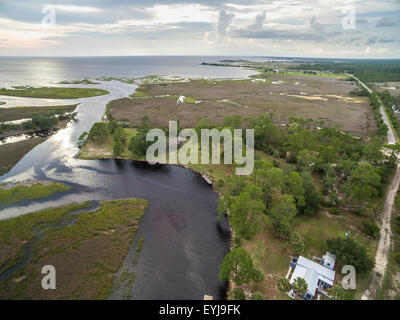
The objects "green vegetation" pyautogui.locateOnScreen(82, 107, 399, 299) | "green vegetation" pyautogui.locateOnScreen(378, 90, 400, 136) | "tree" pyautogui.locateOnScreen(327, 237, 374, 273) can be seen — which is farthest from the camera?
"green vegetation" pyautogui.locateOnScreen(378, 90, 400, 136)

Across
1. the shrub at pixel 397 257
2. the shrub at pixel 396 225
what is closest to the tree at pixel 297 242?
the shrub at pixel 397 257

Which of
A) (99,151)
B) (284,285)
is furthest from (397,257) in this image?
(99,151)

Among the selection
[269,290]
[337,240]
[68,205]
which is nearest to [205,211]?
[269,290]

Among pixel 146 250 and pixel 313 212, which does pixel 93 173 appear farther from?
pixel 313 212

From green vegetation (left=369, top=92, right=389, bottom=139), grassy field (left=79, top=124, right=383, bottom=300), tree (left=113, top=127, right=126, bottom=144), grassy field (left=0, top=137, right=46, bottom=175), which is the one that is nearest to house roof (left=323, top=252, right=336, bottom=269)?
grassy field (left=79, top=124, right=383, bottom=300)

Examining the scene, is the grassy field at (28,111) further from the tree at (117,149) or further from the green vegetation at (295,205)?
the green vegetation at (295,205)

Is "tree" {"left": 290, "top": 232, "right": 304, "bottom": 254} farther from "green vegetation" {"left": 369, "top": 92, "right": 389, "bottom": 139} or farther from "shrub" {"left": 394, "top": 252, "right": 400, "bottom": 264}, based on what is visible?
"green vegetation" {"left": 369, "top": 92, "right": 389, "bottom": 139}
